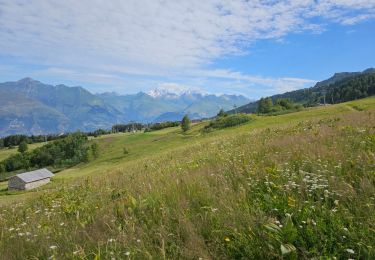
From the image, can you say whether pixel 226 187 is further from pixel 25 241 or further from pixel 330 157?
pixel 25 241

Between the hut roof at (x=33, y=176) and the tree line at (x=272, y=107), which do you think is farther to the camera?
the tree line at (x=272, y=107)

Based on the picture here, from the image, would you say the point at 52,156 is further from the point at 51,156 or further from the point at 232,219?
the point at 232,219

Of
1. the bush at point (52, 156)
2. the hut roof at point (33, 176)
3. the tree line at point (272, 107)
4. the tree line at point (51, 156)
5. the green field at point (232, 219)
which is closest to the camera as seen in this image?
the green field at point (232, 219)

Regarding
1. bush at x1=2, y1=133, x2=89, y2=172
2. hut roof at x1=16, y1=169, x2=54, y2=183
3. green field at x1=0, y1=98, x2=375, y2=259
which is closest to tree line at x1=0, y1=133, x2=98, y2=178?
bush at x1=2, y1=133, x2=89, y2=172

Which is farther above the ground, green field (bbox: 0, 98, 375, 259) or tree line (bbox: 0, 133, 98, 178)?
green field (bbox: 0, 98, 375, 259)

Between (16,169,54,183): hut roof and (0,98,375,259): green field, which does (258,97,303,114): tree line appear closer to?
(16,169,54,183): hut roof

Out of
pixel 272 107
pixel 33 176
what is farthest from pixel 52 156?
pixel 272 107

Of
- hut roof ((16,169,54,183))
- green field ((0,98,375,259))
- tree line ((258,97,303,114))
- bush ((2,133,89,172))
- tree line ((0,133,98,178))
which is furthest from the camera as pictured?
bush ((2,133,89,172))

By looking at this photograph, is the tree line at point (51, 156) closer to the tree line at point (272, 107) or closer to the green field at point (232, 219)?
the tree line at point (272, 107)

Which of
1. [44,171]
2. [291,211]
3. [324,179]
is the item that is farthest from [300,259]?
[44,171]

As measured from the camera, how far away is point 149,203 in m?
6.45

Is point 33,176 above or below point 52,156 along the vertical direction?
above

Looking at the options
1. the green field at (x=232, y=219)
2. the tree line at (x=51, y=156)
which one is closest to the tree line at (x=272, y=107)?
the tree line at (x=51, y=156)

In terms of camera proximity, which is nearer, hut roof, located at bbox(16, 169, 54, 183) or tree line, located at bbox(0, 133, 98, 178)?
hut roof, located at bbox(16, 169, 54, 183)
